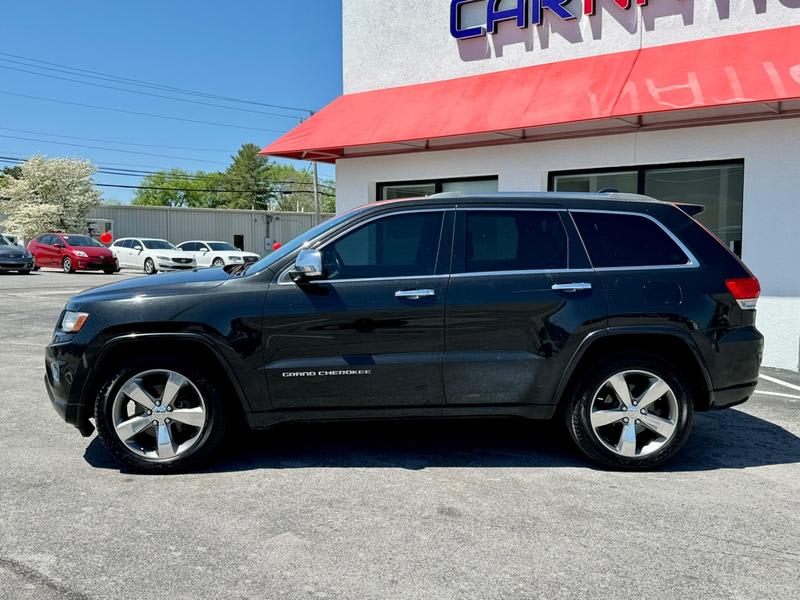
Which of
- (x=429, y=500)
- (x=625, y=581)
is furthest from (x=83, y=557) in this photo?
(x=625, y=581)

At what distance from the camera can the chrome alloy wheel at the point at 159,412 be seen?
14.7ft

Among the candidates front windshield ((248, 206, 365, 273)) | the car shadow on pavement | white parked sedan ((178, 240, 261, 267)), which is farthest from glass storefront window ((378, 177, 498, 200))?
white parked sedan ((178, 240, 261, 267))

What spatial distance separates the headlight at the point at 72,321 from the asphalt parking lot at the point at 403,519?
96 cm

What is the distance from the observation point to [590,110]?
381 inches

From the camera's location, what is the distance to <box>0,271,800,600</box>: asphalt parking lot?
312cm

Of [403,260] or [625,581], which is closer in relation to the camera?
[625,581]

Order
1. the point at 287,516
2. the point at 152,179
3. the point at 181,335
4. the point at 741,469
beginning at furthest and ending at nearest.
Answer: the point at 152,179
the point at 741,469
the point at 181,335
the point at 287,516

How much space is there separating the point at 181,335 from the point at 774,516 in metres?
3.71

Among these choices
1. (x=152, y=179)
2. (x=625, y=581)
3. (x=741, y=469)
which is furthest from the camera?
(x=152, y=179)

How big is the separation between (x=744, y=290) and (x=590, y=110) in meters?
5.63

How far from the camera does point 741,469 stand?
15.6 ft

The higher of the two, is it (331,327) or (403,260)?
(403,260)

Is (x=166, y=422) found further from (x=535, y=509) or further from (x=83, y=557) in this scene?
(x=535, y=509)

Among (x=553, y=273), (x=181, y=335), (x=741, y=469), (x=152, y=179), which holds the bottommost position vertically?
(x=741, y=469)
